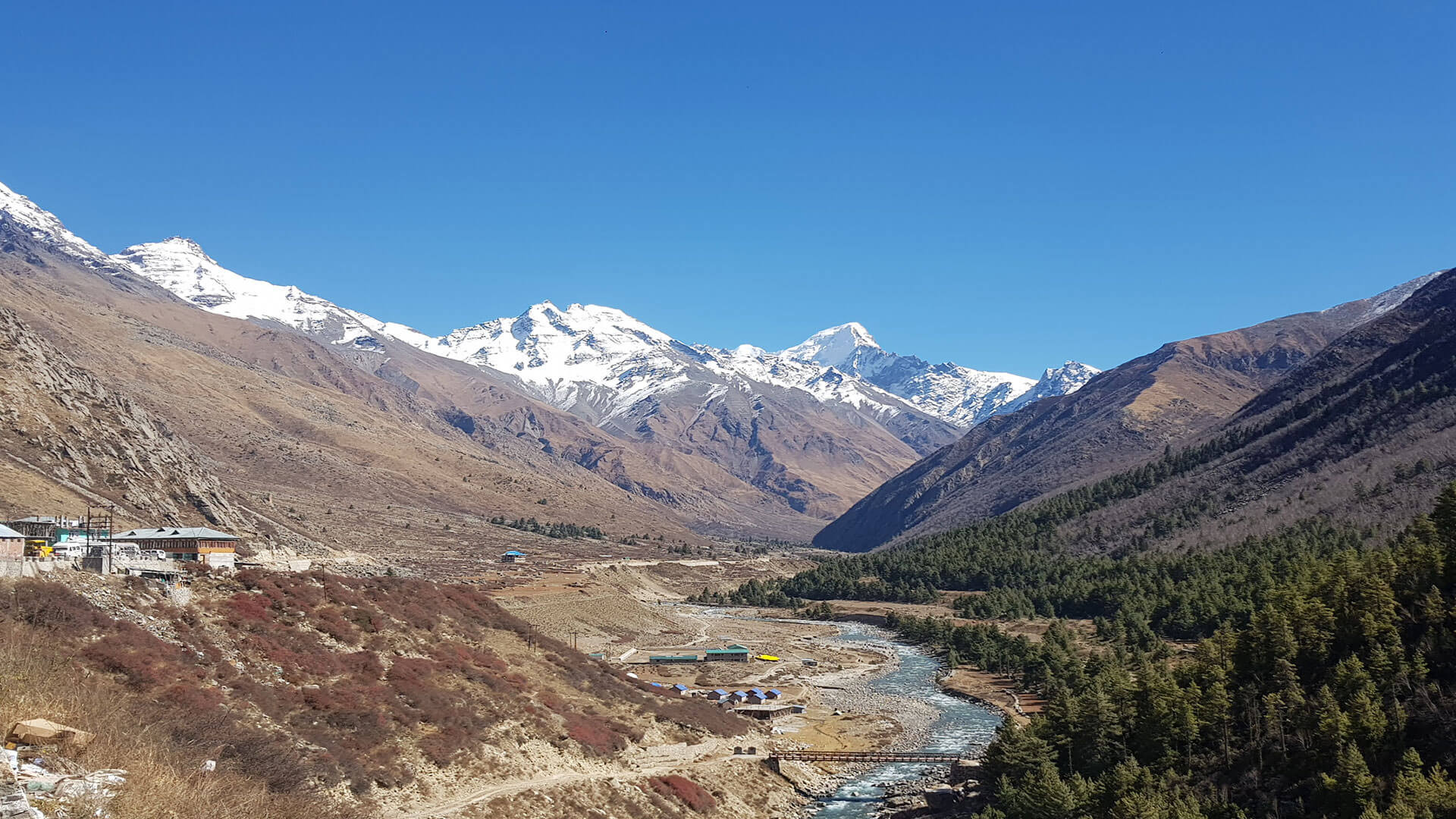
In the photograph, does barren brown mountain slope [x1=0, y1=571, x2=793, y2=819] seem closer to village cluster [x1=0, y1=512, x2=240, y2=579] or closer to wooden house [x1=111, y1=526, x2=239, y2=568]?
village cluster [x1=0, y1=512, x2=240, y2=579]

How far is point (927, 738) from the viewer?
101688 millimetres

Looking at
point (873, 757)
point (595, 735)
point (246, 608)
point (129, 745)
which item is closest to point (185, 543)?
point (246, 608)

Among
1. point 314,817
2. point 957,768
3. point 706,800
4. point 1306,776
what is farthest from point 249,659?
point 1306,776

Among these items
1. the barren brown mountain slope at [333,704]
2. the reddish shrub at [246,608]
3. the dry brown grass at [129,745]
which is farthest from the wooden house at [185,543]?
the dry brown grass at [129,745]

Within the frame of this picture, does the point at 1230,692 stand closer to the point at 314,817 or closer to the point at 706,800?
the point at 706,800

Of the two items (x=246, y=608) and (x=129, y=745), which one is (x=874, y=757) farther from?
(x=129, y=745)

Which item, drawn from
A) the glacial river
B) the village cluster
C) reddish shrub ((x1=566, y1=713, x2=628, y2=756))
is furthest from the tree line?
the village cluster

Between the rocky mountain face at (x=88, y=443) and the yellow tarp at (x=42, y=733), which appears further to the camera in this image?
the rocky mountain face at (x=88, y=443)

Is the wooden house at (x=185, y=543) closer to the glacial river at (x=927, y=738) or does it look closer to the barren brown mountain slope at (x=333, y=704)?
the barren brown mountain slope at (x=333, y=704)

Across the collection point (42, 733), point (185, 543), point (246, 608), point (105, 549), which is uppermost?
point (105, 549)

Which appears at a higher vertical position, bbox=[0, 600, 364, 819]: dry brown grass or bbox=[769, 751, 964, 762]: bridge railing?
bbox=[0, 600, 364, 819]: dry brown grass

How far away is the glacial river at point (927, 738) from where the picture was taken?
80.6 meters

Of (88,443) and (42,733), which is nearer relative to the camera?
(42,733)

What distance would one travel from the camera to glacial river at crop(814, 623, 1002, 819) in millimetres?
80625
